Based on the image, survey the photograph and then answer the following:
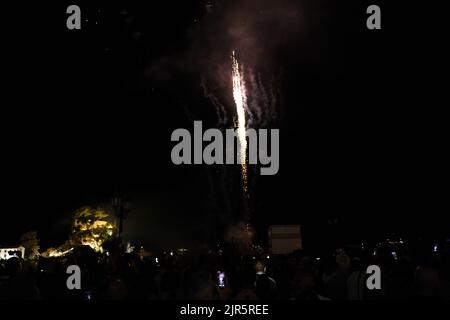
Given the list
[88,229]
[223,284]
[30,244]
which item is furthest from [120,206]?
[30,244]

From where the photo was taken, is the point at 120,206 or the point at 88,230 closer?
the point at 120,206

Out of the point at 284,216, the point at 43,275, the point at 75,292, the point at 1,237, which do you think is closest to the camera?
the point at 75,292

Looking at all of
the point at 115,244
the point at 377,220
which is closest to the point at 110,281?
the point at 115,244

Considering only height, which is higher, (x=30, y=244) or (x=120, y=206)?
(x=120, y=206)

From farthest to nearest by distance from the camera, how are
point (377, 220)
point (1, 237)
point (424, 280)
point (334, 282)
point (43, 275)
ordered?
point (377, 220) < point (1, 237) < point (43, 275) < point (334, 282) < point (424, 280)

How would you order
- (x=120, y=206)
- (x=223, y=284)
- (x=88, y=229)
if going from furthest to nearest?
(x=88, y=229)
(x=120, y=206)
(x=223, y=284)

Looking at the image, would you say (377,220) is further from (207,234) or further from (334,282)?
(334,282)

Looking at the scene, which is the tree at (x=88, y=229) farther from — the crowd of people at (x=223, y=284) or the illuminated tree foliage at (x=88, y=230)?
the crowd of people at (x=223, y=284)

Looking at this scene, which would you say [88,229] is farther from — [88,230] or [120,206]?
[120,206]

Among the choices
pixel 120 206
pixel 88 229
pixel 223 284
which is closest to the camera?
pixel 223 284

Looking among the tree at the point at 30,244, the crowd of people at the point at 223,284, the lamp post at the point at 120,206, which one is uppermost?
the lamp post at the point at 120,206

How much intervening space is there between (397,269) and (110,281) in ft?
13.4

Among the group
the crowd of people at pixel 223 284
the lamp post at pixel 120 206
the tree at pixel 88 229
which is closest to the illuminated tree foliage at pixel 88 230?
the tree at pixel 88 229
